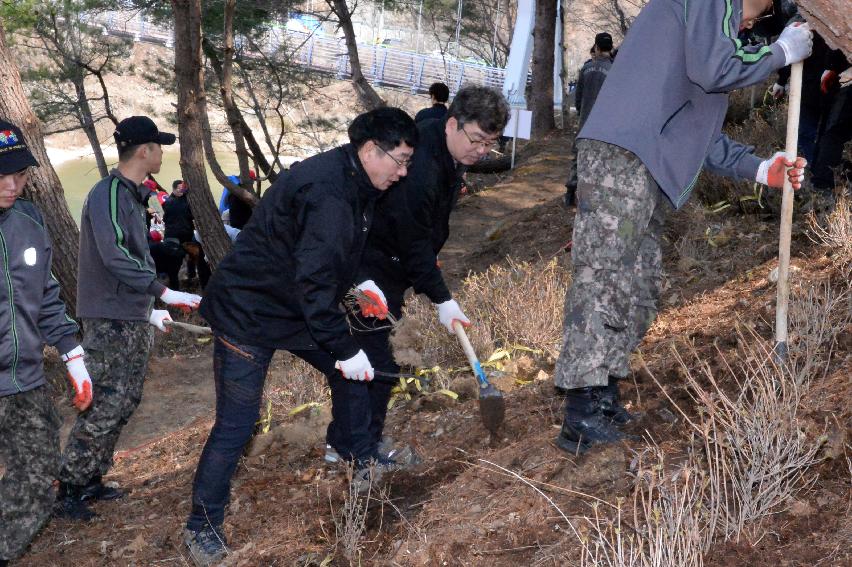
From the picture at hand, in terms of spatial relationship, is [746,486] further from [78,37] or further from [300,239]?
[78,37]

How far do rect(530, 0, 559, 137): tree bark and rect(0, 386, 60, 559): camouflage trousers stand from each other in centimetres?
1363

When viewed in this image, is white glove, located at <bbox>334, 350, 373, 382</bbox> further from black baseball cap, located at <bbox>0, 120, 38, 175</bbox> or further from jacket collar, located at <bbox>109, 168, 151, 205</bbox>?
jacket collar, located at <bbox>109, 168, 151, 205</bbox>

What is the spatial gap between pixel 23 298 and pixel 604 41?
22.8ft

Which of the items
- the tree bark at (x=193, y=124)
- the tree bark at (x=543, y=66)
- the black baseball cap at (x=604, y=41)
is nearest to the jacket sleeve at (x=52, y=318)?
the black baseball cap at (x=604, y=41)

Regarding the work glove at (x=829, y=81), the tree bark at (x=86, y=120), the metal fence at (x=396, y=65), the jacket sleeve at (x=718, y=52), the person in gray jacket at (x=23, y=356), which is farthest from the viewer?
the metal fence at (x=396, y=65)

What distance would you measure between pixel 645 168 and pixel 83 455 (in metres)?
3.05

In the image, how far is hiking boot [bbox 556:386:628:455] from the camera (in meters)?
3.33

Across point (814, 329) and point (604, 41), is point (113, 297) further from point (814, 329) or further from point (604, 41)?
point (604, 41)

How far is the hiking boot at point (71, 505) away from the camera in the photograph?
4.27m

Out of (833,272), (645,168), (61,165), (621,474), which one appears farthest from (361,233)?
(61,165)

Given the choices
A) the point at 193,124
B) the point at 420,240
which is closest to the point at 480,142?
the point at 420,240

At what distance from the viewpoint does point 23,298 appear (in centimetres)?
347

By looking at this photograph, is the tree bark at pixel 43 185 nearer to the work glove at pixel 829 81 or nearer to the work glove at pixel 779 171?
the work glove at pixel 779 171

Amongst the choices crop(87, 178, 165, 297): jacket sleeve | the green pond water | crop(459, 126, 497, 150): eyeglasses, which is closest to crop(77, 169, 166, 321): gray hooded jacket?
crop(87, 178, 165, 297): jacket sleeve
